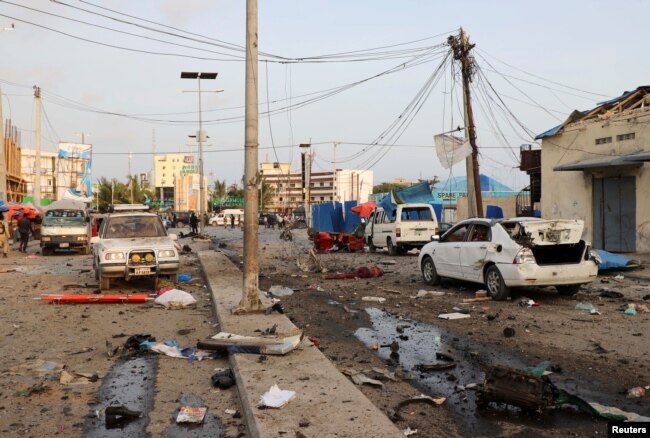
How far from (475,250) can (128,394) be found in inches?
306

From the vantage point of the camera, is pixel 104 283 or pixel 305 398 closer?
pixel 305 398

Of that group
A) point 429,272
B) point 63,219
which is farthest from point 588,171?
point 63,219

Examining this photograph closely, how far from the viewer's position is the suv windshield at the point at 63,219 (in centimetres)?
2448

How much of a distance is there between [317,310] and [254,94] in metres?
4.10

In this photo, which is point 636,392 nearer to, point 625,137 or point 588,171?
point 625,137

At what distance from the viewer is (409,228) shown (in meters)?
21.7

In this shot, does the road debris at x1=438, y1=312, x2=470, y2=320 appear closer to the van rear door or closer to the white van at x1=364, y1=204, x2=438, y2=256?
the white van at x1=364, y1=204, x2=438, y2=256

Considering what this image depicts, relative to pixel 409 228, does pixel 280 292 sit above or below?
below

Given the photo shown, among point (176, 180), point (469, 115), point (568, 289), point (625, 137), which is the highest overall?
point (176, 180)

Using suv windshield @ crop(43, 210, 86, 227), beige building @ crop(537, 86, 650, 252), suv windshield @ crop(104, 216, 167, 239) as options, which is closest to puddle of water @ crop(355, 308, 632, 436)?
suv windshield @ crop(104, 216, 167, 239)

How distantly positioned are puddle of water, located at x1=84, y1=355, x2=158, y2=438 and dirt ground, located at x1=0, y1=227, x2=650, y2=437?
0.08 m

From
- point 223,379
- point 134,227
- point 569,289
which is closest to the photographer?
point 223,379

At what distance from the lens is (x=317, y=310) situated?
10.4 meters

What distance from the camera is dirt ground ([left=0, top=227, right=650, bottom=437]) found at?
4777 mm
